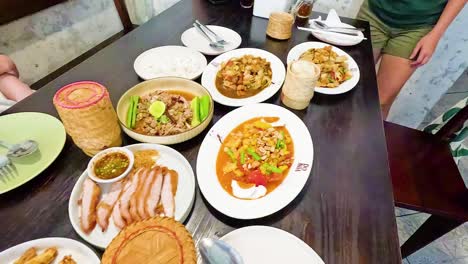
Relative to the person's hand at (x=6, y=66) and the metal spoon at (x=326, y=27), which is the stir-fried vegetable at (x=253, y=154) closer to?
the metal spoon at (x=326, y=27)

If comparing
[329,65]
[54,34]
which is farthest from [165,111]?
[54,34]

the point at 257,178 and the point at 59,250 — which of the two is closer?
the point at 59,250

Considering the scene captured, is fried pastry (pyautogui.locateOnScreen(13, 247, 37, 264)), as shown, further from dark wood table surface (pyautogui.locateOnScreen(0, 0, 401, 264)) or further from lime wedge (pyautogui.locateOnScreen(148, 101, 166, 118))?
lime wedge (pyautogui.locateOnScreen(148, 101, 166, 118))

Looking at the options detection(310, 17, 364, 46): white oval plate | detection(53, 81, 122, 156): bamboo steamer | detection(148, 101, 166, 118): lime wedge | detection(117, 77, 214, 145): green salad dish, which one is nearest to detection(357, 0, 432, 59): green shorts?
detection(310, 17, 364, 46): white oval plate

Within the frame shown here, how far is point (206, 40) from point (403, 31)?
138 cm

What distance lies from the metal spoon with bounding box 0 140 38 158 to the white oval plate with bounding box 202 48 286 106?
26.7 inches

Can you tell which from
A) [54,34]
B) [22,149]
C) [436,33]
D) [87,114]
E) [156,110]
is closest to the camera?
[87,114]

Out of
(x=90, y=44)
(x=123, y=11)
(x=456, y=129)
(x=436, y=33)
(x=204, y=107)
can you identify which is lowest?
(x=90, y=44)

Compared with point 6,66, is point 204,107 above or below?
above

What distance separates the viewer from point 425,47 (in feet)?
5.71

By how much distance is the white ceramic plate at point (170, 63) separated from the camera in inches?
51.0

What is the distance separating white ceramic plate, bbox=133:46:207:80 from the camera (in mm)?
1295

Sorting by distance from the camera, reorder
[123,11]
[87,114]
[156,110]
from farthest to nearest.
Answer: [123,11]
[156,110]
[87,114]

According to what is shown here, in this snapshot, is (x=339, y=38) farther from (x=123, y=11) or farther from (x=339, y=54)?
(x=123, y=11)
